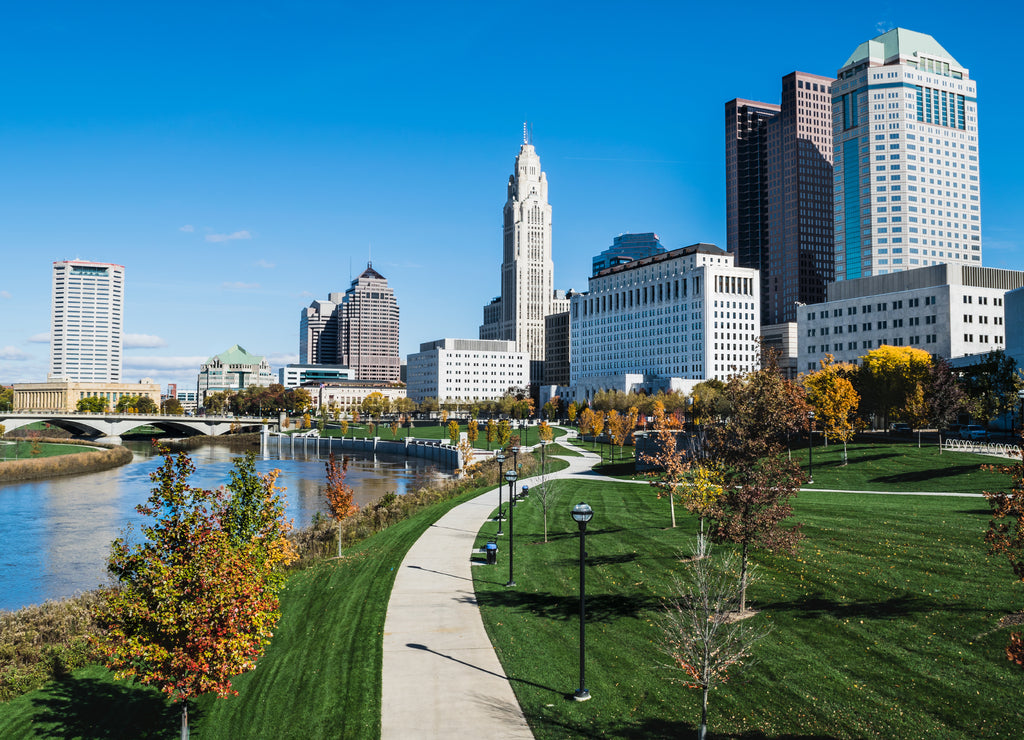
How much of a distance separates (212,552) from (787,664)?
13756mm

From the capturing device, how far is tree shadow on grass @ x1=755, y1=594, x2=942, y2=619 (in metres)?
20.7

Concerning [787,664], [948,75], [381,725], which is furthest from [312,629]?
[948,75]

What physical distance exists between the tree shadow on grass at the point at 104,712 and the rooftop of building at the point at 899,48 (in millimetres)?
219551

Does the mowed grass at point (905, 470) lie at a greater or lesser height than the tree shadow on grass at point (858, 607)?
greater

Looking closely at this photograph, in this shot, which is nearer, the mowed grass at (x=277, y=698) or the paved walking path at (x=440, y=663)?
the paved walking path at (x=440, y=663)

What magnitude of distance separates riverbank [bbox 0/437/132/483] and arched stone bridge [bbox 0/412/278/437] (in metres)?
28.5

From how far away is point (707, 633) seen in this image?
15414 millimetres

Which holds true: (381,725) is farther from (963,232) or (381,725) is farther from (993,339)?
(963,232)

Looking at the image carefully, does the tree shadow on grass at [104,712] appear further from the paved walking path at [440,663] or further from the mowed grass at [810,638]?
the mowed grass at [810,638]

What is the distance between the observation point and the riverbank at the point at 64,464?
90000mm

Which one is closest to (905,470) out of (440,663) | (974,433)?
(974,433)

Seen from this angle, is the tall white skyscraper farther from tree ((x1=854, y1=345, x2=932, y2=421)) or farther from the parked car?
the parked car

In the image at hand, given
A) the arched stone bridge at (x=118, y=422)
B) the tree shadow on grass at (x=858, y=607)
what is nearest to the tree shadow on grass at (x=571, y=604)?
the tree shadow on grass at (x=858, y=607)

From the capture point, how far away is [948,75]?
19412 cm
